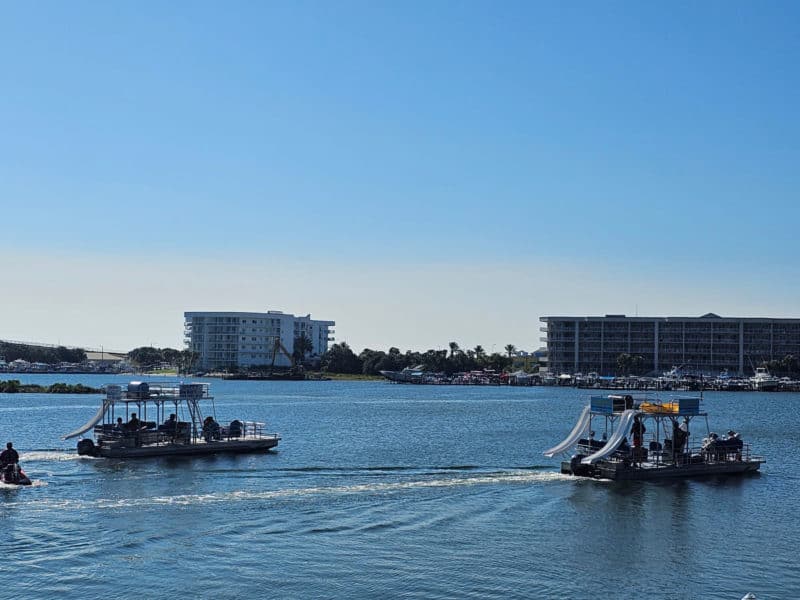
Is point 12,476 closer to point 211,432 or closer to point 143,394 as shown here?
point 143,394

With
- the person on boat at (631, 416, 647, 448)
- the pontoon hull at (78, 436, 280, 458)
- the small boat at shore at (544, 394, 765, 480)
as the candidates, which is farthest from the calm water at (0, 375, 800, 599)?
the person on boat at (631, 416, 647, 448)

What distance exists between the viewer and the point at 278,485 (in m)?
51.1

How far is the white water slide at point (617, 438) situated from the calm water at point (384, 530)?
1604 millimetres

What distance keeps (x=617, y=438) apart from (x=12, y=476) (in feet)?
113

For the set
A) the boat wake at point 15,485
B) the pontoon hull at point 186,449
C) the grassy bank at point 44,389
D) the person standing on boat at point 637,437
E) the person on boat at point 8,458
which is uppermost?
the person standing on boat at point 637,437

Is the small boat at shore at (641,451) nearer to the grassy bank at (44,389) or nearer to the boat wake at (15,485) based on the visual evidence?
the boat wake at (15,485)

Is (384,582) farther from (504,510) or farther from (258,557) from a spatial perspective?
(504,510)

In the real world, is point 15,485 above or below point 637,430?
below

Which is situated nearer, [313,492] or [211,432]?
[313,492]

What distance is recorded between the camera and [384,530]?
39.4 m

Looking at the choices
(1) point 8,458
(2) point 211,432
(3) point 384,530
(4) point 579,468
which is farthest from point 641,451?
(1) point 8,458

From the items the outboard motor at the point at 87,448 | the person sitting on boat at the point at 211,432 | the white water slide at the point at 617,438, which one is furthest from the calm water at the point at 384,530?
the person sitting on boat at the point at 211,432

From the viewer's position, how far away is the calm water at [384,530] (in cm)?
3178

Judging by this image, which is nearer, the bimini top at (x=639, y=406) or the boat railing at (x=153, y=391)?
the bimini top at (x=639, y=406)
